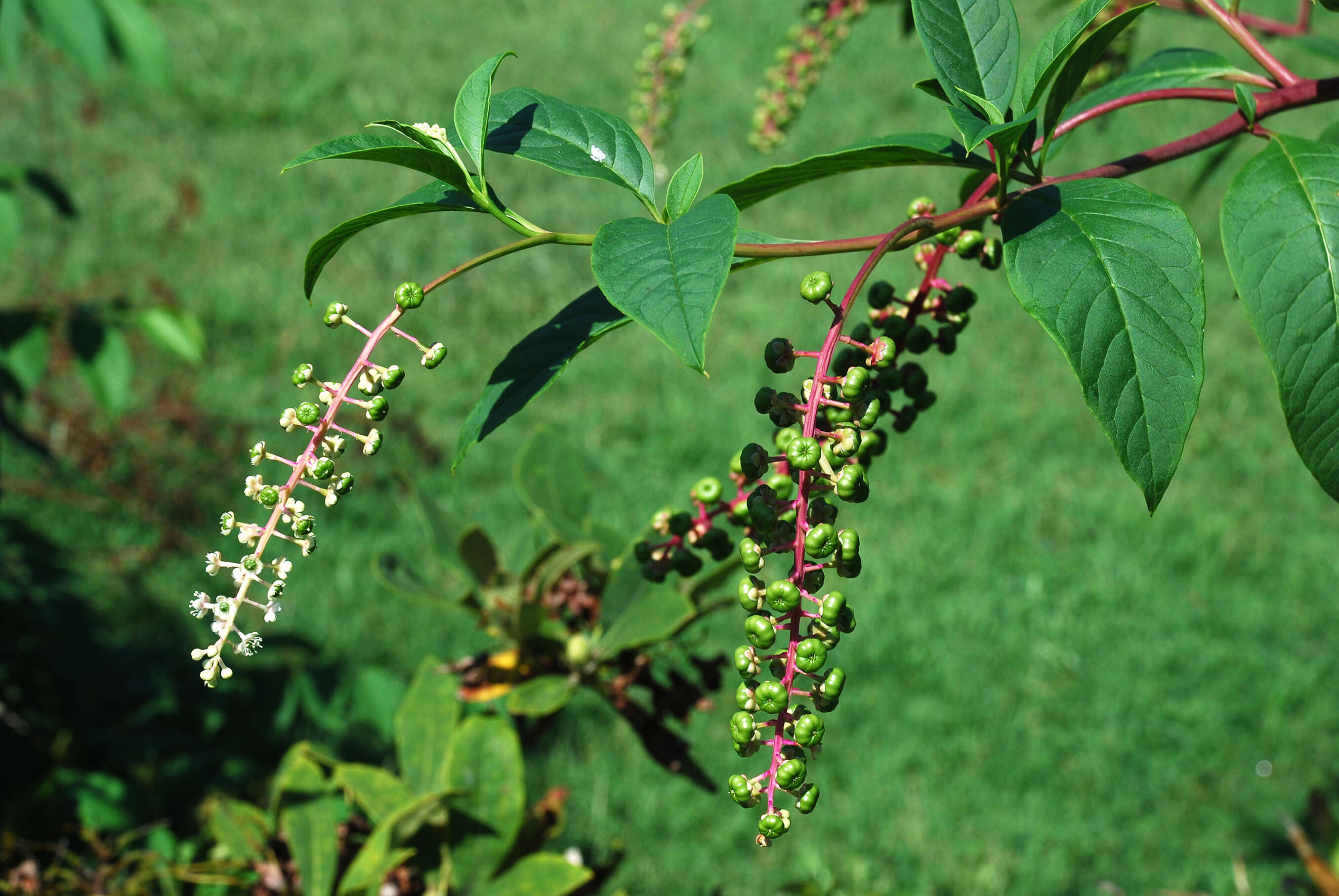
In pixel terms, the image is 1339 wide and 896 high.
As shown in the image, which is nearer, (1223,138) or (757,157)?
(1223,138)

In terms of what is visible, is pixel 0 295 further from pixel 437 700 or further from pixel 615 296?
pixel 615 296

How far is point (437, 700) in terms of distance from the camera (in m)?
1.64

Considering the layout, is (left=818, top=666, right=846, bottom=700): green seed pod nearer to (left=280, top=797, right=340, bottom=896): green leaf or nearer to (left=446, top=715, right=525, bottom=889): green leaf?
(left=446, top=715, right=525, bottom=889): green leaf

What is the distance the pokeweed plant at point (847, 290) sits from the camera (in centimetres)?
77

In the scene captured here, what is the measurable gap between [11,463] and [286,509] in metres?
4.09

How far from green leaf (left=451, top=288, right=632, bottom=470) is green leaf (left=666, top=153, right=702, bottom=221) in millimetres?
96

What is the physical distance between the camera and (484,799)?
1538mm

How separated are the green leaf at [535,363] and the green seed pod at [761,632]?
23 centimetres

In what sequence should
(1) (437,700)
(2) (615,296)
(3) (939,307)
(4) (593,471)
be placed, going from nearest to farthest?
(2) (615,296), (3) (939,307), (1) (437,700), (4) (593,471)

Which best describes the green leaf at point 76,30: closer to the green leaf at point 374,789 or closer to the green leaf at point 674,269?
the green leaf at point 374,789

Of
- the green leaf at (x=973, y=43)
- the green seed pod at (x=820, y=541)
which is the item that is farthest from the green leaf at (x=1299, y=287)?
the green seed pod at (x=820, y=541)

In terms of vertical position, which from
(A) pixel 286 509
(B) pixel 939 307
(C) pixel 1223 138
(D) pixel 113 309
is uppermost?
(D) pixel 113 309

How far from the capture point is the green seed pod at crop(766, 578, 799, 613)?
757 mm

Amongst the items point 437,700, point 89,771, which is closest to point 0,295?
point 89,771
